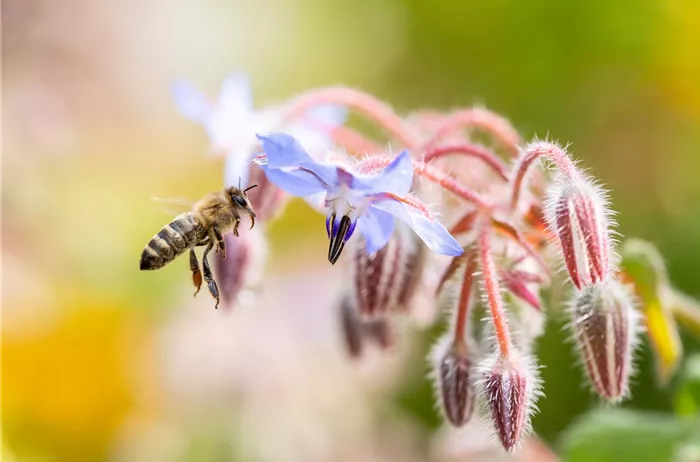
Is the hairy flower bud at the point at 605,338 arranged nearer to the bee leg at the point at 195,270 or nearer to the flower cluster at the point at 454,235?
the flower cluster at the point at 454,235

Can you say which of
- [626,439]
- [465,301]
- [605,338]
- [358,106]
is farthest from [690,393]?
[358,106]

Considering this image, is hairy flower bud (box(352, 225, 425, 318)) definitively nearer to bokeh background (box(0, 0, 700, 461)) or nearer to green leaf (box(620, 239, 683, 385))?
green leaf (box(620, 239, 683, 385))

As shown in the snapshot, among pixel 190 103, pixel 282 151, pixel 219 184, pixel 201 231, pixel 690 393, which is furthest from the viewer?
pixel 219 184

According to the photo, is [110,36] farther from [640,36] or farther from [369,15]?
[640,36]

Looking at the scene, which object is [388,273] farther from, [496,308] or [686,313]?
[686,313]

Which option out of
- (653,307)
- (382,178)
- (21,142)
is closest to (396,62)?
(21,142)

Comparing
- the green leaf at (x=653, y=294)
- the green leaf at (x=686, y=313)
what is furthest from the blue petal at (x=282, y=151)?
the green leaf at (x=686, y=313)
